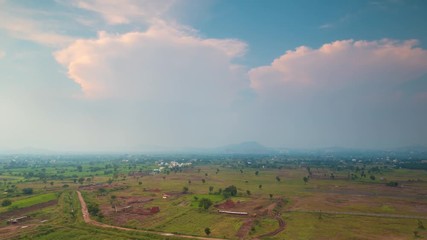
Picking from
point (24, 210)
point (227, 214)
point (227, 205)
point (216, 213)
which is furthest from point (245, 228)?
point (24, 210)

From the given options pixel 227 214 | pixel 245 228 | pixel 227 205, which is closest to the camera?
pixel 245 228

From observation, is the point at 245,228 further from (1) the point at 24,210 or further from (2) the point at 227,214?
(1) the point at 24,210

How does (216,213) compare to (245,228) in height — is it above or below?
above

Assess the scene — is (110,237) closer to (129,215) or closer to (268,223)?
(129,215)

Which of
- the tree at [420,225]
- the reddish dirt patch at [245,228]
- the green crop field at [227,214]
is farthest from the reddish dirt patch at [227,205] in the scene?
the tree at [420,225]

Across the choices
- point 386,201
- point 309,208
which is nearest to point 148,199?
point 309,208

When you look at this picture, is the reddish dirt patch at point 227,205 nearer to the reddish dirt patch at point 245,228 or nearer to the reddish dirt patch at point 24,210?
the reddish dirt patch at point 245,228

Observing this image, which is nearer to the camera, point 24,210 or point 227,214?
point 227,214

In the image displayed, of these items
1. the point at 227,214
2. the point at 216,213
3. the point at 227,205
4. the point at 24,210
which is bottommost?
the point at 227,214

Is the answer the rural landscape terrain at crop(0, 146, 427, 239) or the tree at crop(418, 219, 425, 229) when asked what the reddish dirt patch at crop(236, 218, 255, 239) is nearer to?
the rural landscape terrain at crop(0, 146, 427, 239)

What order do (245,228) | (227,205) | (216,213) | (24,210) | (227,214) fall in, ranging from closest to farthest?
(245,228)
(227,214)
(216,213)
(24,210)
(227,205)

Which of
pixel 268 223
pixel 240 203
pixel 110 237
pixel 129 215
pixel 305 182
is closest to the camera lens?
pixel 110 237
